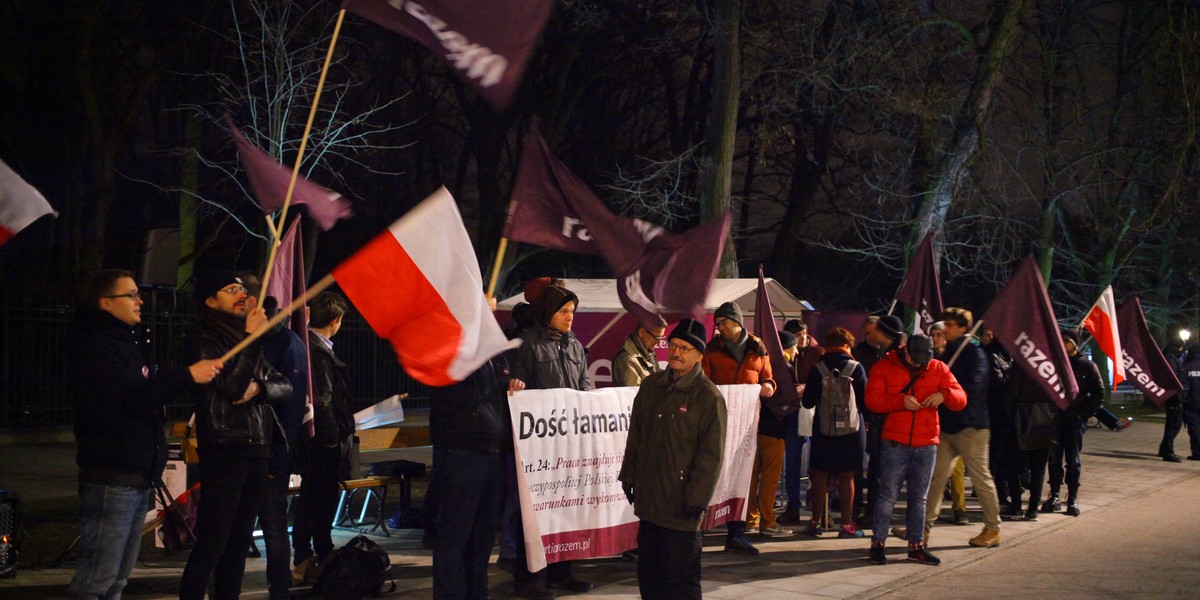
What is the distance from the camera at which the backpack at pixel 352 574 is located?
7457 mm

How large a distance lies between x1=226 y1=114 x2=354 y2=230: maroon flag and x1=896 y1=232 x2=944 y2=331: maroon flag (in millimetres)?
7324

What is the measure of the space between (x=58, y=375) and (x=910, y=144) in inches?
595

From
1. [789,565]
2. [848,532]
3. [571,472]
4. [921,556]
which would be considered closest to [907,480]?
[921,556]

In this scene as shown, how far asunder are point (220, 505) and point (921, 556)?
5585mm

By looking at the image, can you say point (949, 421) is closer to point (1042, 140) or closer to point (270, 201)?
point (270, 201)

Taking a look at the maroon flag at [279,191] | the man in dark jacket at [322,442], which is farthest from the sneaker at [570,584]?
the maroon flag at [279,191]

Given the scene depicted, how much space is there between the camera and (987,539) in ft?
33.0

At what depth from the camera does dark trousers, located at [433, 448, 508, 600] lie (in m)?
6.70

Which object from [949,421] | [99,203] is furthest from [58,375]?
[949,421]

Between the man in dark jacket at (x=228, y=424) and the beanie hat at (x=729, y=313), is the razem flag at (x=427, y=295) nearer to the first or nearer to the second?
the man in dark jacket at (x=228, y=424)

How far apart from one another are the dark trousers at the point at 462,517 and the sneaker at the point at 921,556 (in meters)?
3.91

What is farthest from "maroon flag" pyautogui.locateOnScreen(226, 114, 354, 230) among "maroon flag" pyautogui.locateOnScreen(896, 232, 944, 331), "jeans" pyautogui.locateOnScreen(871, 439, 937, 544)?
"maroon flag" pyautogui.locateOnScreen(896, 232, 944, 331)

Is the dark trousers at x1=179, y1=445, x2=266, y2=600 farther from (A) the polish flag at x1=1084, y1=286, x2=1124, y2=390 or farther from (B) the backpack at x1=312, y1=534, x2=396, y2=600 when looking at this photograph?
(A) the polish flag at x1=1084, y1=286, x2=1124, y2=390

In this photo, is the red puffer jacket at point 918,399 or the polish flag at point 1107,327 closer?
the red puffer jacket at point 918,399
